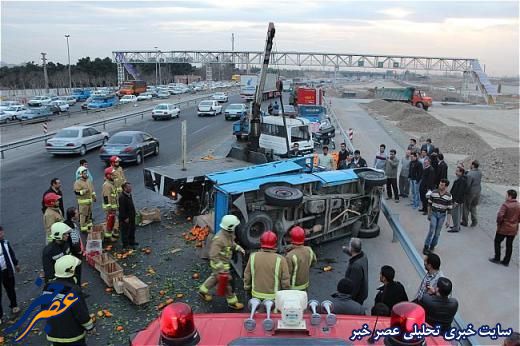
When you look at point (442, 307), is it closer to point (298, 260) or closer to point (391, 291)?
point (391, 291)

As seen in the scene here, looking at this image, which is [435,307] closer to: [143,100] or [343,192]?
[343,192]

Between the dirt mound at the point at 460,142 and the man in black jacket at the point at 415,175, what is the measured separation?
463 inches

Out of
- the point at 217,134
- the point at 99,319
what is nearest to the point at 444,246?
the point at 99,319

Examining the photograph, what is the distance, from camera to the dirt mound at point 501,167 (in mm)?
16453

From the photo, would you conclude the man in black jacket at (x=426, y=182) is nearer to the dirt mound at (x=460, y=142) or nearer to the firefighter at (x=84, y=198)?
the firefighter at (x=84, y=198)

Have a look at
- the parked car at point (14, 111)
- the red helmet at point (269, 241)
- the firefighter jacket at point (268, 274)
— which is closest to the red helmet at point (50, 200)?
the firefighter jacket at point (268, 274)

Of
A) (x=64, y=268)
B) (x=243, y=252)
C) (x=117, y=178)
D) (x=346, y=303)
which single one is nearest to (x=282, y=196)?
(x=243, y=252)

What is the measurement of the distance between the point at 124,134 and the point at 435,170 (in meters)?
12.6

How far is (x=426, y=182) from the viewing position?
11.6 metres

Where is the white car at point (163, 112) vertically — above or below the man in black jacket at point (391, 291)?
above

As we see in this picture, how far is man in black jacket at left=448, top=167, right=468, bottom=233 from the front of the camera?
10.2 m

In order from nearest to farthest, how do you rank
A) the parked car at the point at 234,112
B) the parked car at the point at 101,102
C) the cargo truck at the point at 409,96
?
the parked car at the point at 234,112
the parked car at the point at 101,102
the cargo truck at the point at 409,96

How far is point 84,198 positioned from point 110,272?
2.71m

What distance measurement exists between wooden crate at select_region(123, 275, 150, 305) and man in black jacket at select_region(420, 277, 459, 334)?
4519mm
